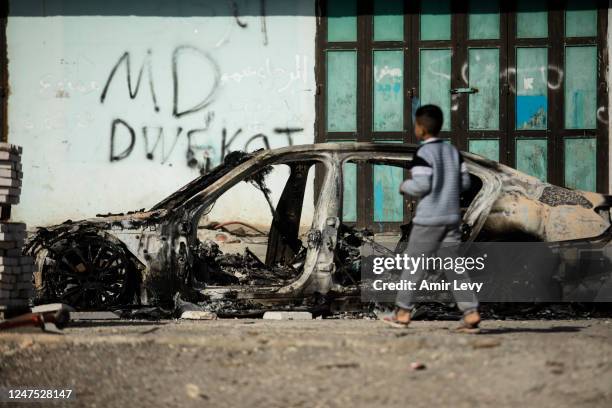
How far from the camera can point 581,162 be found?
44.8 ft

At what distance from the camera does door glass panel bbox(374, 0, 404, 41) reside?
45.3 ft

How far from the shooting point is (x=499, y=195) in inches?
316

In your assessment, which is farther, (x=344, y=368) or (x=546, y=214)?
(x=546, y=214)

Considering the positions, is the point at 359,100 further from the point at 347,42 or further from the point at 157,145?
the point at 157,145

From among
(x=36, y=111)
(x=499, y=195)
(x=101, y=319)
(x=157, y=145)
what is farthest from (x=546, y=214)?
(x=36, y=111)

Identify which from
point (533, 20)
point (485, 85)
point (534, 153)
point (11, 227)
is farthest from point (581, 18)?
point (11, 227)

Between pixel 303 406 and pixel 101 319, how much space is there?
317 centimetres

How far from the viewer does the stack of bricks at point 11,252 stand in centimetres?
750

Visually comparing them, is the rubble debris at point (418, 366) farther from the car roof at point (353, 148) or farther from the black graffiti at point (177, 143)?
the black graffiti at point (177, 143)

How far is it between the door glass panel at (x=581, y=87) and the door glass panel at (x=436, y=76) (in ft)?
4.89

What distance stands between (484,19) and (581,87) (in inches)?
58.6

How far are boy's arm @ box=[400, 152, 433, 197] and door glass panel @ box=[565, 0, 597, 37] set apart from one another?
24.8 feet

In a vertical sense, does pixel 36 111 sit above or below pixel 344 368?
above

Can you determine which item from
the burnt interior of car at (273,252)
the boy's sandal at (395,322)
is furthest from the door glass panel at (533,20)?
the boy's sandal at (395,322)
